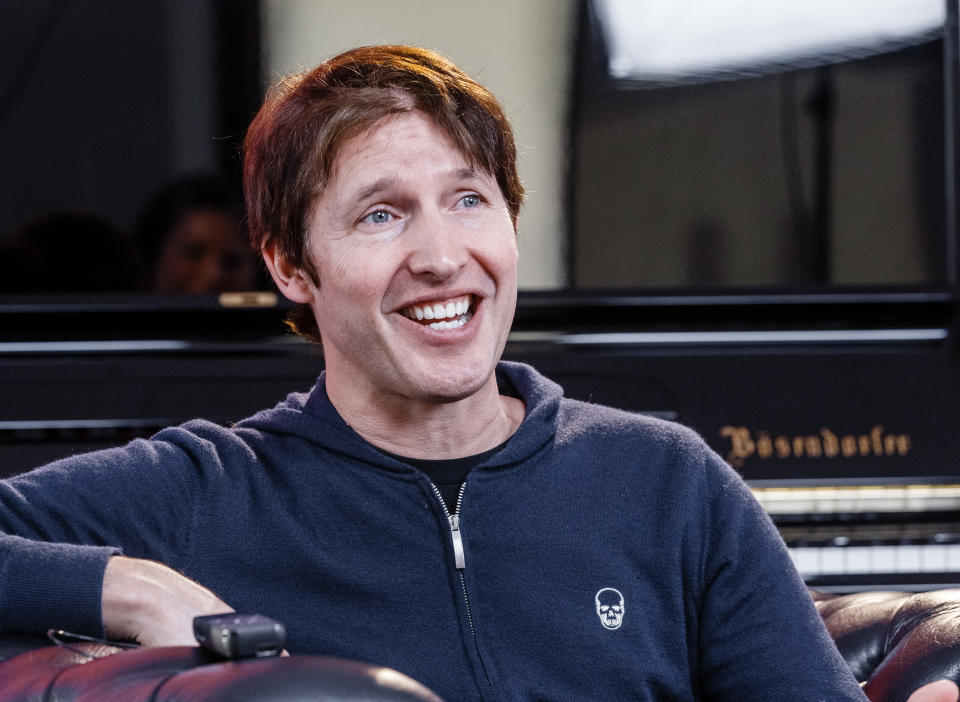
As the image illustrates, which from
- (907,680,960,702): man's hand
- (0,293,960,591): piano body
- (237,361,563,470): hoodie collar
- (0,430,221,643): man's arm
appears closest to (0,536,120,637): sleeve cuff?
A: (0,430,221,643): man's arm

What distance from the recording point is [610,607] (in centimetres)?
148

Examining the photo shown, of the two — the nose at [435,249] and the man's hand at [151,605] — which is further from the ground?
the nose at [435,249]

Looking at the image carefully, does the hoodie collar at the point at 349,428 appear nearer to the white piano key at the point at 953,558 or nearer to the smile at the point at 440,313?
the smile at the point at 440,313

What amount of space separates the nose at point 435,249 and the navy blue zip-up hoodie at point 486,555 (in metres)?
0.22

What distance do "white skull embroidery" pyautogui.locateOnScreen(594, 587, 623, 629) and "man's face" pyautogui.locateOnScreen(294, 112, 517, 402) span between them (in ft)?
0.93

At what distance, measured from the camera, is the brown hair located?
4.97ft

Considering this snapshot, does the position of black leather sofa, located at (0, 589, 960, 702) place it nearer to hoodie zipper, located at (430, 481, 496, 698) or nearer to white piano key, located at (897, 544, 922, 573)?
hoodie zipper, located at (430, 481, 496, 698)

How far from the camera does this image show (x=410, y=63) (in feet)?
5.09

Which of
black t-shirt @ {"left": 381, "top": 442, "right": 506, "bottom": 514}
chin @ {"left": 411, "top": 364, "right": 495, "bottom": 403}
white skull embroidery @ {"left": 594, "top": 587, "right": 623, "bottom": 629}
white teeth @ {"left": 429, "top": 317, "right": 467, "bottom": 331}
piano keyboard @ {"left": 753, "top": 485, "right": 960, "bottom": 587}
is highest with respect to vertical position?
white teeth @ {"left": 429, "top": 317, "right": 467, "bottom": 331}

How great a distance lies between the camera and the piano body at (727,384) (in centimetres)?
246

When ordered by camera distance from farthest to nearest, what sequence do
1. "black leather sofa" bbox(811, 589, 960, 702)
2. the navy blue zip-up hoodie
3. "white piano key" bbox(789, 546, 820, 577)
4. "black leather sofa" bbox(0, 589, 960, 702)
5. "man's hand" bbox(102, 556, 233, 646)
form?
"white piano key" bbox(789, 546, 820, 577) < "black leather sofa" bbox(811, 589, 960, 702) < the navy blue zip-up hoodie < "man's hand" bbox(102, 556, 233, 646) < "black leather sofa" bbox(0, 589, 960, 702)

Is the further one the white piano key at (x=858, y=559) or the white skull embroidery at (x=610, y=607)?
the white piano key at (x=858, y=559)

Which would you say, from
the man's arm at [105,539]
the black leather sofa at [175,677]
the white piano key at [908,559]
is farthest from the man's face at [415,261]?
the white piano key at [908,559]

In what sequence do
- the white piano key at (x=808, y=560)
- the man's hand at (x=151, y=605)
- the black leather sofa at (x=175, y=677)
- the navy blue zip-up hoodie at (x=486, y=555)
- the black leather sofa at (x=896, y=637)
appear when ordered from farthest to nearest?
the white piano key at (x=808, y=560), the black leather sofa at (x=896, y=637), the navy blue zip-up hoodie at (x=486, y=555), the man's hand at (x=151, y=605), the black leather sofa at (x=175, y=677)
